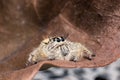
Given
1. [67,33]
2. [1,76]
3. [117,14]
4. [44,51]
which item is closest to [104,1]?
[117,14]

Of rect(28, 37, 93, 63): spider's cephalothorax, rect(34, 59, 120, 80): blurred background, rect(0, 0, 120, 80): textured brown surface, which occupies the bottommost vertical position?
rect(34, 59, 120, 80): blurred background

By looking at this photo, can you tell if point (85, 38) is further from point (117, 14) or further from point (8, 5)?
point (8, 5)

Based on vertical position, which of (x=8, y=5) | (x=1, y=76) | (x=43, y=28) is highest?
(x=8, y=5)

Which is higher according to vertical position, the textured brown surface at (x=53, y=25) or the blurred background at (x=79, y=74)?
the textured brown surface at (x=53, y=25)

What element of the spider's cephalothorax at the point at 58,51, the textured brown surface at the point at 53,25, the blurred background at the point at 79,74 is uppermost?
the textured brown surface at the point at 53,25

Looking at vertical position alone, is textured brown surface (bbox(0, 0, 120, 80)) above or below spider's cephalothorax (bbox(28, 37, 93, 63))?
above
